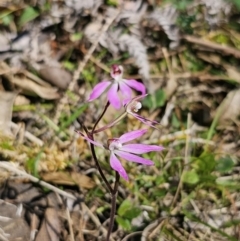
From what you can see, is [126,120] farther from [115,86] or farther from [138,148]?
[138,148]

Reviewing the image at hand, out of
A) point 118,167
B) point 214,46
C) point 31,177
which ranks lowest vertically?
point 31,177

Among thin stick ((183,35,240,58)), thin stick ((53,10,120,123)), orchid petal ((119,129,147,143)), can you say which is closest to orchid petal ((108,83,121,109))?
orchid petal ((119,129,147,143))

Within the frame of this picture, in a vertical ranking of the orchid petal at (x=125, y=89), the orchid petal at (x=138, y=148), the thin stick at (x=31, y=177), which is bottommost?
the thin stick at (x=31, y=177)

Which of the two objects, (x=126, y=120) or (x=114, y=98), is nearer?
(x=114, y=98)

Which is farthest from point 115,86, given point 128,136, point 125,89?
point 128,136

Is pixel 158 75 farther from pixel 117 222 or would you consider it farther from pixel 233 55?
pixel 117 222

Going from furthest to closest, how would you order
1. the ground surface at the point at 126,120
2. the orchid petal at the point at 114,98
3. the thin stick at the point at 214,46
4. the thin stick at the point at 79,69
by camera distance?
the thin stick at the point at 214,46 → the thin stick at the point at 79,69 → the ground surface at the point at 126,120 → the orchid petal at the point at 114,98

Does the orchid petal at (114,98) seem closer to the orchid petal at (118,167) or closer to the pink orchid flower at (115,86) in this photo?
the pink orchid flower at (115,86)

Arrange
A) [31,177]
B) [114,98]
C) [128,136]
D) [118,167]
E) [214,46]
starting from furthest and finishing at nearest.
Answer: [214,46] < [31,177] < [114,98] < [128,136] < [118,167]

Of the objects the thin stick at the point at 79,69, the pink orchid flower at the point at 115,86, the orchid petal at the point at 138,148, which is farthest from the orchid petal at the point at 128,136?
the thin stick at the point at 79,69

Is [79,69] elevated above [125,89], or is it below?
below

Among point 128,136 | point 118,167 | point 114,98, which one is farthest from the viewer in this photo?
point 114,98

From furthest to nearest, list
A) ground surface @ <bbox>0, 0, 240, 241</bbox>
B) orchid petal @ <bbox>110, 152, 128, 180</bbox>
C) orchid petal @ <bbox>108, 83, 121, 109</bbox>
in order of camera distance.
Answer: ground surface @ <bbox>0, 0, 240, 241</bbox>
orchid petal @ <bbox>108, 83, 121, 109</bbox>
orchid petal @ <bbox>110, 152, 128, 180</bbox>

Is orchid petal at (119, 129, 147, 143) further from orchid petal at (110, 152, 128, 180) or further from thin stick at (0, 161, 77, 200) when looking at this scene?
thin stick at (0, 161, 77, 200)
